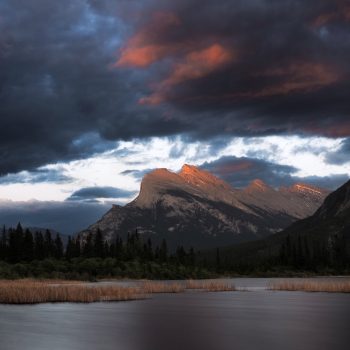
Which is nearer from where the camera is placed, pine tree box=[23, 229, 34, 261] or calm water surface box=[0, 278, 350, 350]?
calm water surface box=[0, 278, 350, 350]

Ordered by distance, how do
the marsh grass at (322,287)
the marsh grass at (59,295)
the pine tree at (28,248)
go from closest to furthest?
the marsh grass at (59,295) → the marsh grass at (322,287) → the pine tree at (28,248)

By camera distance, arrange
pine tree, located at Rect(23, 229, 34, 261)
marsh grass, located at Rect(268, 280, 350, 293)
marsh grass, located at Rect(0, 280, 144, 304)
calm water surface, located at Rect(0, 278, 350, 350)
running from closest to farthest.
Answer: calm water surface, located at Rect(0, 278, 350, 350) < marsh grass, located at Rect(0, 280, 144, 304) < marsh grass, located at Rect(268, 280, 350, 293) < pine tree, located at Rect(23, 229, 34, 261)

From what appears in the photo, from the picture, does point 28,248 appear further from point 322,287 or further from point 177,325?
point 177,325

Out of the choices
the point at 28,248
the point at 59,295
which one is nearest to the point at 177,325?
the point at 59,295

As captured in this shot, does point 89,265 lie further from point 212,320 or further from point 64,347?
point 64,347

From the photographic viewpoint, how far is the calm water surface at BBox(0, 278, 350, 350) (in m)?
37.6

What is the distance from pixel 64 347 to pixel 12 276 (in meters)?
95.5

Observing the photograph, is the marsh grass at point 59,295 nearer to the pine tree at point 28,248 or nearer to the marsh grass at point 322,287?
the marsh grass at point 322,287

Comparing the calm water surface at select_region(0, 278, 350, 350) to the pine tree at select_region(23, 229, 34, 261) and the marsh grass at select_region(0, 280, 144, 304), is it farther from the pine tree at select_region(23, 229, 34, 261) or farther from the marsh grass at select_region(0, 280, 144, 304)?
the pine tree at select_region(23, 229, 34, 261)

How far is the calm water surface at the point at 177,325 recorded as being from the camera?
123 feet

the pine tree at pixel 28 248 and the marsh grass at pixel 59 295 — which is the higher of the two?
the pine tree at pixel 28 248

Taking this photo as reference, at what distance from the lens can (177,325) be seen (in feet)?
161

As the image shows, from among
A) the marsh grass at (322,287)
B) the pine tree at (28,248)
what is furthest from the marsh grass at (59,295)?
the pine tree at (28,248)

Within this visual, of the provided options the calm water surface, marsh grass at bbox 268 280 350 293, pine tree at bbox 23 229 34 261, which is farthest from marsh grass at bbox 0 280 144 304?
pine tree at bbox 23 229 34 261
